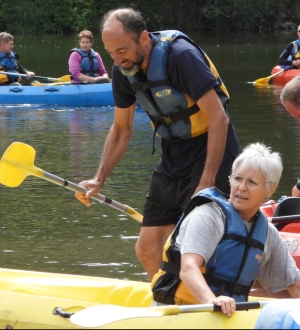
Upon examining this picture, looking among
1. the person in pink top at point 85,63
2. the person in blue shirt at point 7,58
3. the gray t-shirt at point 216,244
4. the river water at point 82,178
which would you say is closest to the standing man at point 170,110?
the gray t-shirt at point 216,244

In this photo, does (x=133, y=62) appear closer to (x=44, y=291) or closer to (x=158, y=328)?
(x=44, y=291)

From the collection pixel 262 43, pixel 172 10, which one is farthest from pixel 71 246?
pixel 172 10

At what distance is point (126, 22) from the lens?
377cm

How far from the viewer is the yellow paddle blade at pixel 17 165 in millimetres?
4535

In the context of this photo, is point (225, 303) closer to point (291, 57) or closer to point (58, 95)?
point (58, 95)

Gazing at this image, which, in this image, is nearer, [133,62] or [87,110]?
[133,62]

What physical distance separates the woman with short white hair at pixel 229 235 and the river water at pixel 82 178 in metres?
1.87

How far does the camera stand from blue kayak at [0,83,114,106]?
13.1m

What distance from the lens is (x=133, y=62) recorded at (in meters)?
3.85

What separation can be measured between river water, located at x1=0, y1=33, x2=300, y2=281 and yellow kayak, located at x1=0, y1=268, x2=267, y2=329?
116 centimetres

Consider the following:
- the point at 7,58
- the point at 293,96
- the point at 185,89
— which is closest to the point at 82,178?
the point at 185,89

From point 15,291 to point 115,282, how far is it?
0.42 meters

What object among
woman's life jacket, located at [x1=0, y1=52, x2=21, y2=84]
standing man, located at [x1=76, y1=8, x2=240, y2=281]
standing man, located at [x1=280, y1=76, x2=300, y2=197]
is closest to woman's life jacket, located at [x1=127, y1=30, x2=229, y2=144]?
standing man, located at [x1=76, y1=8, x2=240, y2=281]

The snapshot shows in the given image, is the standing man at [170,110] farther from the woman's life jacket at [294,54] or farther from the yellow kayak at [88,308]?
the woman's life jacket at [294,54]
